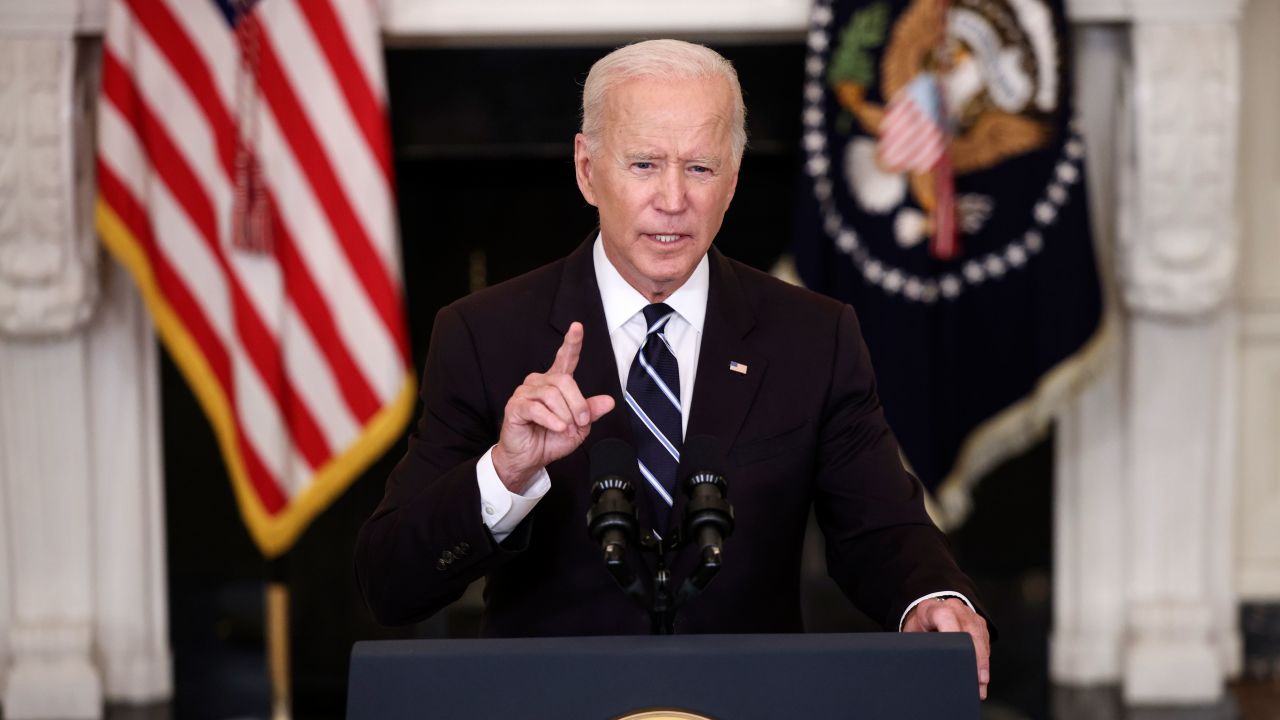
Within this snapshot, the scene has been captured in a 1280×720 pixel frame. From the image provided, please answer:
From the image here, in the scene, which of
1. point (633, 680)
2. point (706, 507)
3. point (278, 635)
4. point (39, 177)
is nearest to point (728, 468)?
point (706, 507)

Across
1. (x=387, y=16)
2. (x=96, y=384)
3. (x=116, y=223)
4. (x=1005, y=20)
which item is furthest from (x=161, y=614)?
(x=1005, y=20)

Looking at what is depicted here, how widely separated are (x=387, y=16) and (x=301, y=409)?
114cm

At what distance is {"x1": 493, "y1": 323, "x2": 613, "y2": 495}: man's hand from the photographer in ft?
5.16

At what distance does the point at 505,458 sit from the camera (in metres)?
1.69

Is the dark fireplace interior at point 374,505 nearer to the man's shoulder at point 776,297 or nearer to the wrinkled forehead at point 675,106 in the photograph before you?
the man's shoulder at point 776,297

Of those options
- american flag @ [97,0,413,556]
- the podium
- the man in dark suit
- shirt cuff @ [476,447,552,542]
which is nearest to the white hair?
the man in dark suit

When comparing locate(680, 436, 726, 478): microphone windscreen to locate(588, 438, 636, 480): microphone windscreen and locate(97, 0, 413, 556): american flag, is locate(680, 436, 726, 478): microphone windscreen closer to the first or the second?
locate(588, 438, 636, 480): microphone windscreen

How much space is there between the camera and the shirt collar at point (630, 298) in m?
2.02

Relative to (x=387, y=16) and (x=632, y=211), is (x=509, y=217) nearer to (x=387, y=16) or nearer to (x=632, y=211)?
(x=387, y=16)

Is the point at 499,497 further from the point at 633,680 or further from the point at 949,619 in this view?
→ the point at 949,619

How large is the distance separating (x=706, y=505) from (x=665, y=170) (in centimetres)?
50

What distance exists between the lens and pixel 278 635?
4.34 m

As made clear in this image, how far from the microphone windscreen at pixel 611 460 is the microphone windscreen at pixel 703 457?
0.06 m

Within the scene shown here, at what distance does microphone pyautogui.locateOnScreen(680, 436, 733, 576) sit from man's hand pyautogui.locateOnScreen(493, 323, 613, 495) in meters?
0.11
